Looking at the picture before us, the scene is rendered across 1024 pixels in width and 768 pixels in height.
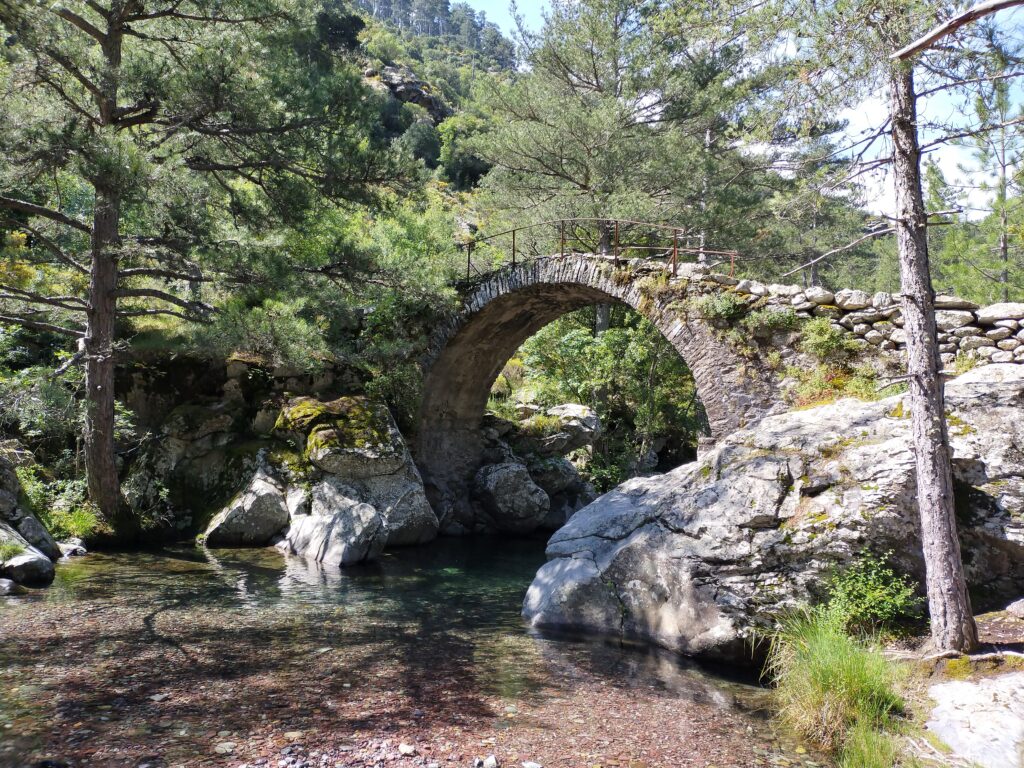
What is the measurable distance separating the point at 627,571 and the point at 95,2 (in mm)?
9985

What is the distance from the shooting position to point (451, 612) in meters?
8.52

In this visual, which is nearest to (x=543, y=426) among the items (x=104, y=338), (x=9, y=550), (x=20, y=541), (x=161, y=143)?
(x=104, y=338)

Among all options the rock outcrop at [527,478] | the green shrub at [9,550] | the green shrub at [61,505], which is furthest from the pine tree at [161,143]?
the rock outcrop at [527,478]

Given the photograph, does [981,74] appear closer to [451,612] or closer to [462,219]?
[451,612]

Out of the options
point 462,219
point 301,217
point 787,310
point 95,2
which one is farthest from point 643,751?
point 462,219

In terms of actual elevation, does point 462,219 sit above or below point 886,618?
above

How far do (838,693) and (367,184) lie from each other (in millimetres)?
9519

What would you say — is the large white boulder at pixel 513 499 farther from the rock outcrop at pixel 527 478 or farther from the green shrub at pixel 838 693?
the green shrub at pixel 838 693

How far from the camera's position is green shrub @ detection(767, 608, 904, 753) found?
474 centimetres

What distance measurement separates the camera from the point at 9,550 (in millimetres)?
8133

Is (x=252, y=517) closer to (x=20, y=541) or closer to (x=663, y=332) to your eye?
(x=20, y=541)

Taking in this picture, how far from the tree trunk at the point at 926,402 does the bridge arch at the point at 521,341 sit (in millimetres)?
4900

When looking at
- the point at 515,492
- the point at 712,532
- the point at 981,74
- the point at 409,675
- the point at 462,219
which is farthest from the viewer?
the point at 462,219

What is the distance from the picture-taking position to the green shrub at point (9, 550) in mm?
8047
